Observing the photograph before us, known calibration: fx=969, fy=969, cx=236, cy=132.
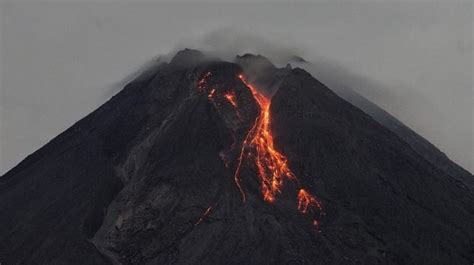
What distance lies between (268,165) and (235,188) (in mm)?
5548

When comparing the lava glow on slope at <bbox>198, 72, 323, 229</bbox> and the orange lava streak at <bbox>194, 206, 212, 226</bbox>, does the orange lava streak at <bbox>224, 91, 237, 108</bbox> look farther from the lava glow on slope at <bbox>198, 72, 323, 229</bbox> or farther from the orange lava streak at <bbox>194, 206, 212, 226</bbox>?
the orange lava streak at <bbox>194, 206, 212, 226</bbox>

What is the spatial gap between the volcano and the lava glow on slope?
0.15 metres

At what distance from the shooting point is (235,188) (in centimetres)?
9488

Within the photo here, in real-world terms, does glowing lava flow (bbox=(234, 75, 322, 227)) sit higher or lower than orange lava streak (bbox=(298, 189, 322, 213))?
higher

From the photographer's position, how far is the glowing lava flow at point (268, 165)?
3723 inches

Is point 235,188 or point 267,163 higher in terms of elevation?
point 235,188

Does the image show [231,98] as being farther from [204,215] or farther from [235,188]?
[204,215]

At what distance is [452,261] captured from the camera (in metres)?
92.8

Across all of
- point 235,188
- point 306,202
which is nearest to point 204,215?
point 235,188

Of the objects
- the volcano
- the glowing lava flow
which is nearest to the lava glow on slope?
the glowing lava flow

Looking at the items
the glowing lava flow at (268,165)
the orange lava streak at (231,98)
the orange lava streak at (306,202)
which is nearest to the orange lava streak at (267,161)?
the glowing lava flow at (268,165)

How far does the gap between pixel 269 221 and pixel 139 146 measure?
66.2 feet

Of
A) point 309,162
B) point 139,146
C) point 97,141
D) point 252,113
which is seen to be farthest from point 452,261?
point 97,141

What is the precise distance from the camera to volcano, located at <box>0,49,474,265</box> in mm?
91438
